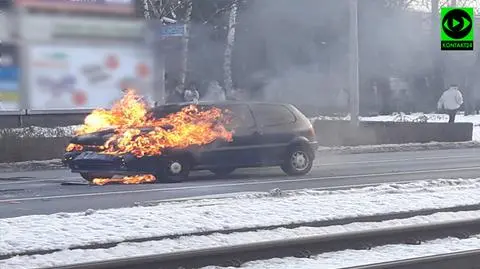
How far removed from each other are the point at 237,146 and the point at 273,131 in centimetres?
71

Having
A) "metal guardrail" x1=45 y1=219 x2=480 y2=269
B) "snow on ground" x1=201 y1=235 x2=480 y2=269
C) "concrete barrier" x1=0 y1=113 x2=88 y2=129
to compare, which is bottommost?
"snow on ground" x1=201 y1=235 x2=480 y2=269

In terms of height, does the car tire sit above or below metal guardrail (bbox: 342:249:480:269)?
above

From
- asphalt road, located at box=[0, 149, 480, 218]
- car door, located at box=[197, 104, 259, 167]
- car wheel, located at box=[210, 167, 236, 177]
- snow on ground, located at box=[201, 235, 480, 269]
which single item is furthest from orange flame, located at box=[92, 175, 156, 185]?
snow on ground, located at box=[201, 235, 480, 269]

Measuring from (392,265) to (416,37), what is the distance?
4.37m

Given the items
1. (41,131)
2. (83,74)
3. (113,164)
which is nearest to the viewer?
(83,74)

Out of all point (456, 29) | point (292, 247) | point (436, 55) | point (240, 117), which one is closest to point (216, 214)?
point (292, 247)

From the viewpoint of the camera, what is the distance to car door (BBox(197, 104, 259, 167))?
12.4 meters

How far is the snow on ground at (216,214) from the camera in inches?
283

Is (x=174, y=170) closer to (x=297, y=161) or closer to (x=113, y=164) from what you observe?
(x=113, y=164)

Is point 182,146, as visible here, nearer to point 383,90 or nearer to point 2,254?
point 383,90

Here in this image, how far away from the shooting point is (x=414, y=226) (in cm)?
761

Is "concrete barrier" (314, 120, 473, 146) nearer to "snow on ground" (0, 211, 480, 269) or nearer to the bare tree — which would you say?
the bare tree

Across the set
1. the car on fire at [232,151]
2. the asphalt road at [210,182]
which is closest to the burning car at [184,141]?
the car on fire at [232,151]

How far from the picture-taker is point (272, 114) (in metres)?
12.8
